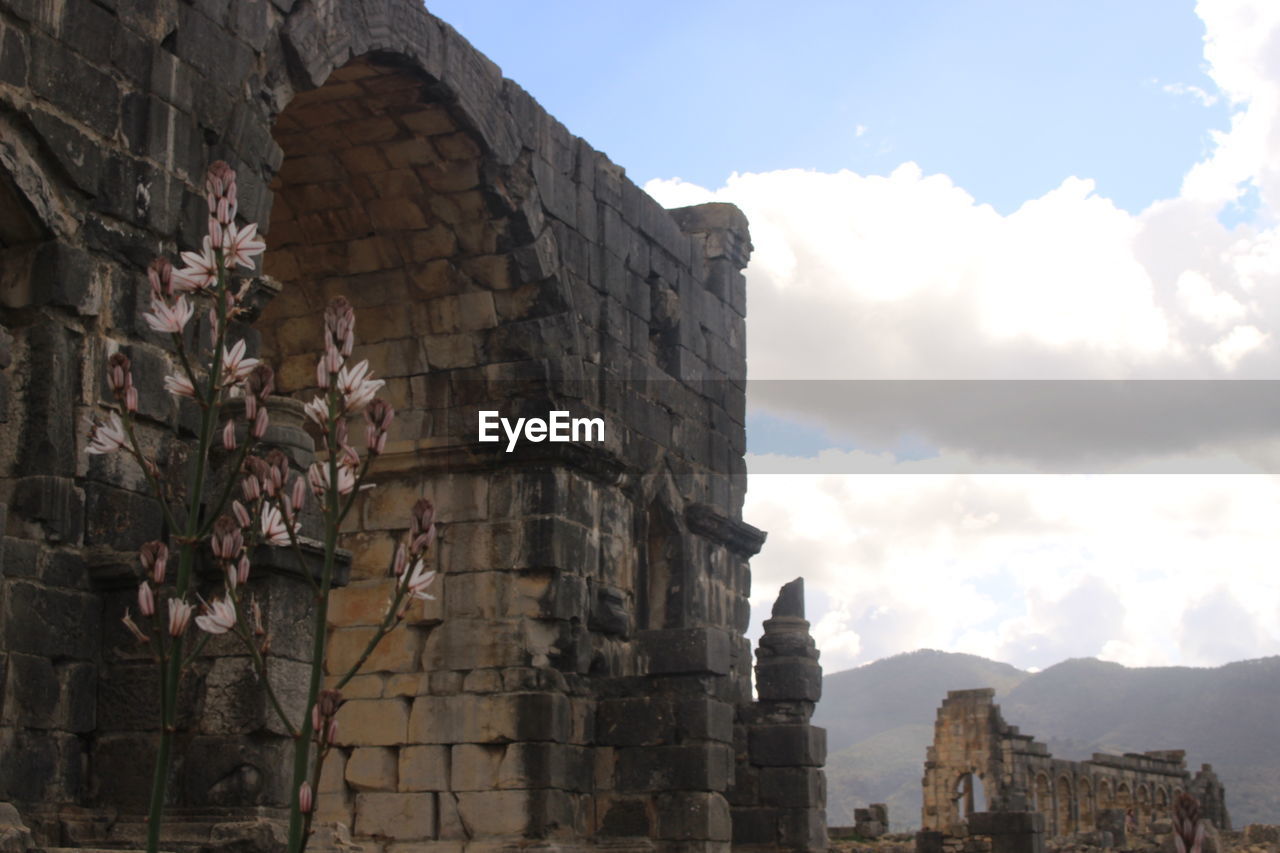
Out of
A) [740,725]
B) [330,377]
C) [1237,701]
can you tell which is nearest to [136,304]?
[330,377]

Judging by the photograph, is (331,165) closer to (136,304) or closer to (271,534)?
(136,304)

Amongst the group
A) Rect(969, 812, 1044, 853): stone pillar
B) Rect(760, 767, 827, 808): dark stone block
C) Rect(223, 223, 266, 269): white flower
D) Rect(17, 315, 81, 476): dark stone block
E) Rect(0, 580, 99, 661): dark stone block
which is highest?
Rect(17, 315, 81, 476): dark stone block

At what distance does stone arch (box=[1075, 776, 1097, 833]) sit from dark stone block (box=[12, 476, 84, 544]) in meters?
32.4

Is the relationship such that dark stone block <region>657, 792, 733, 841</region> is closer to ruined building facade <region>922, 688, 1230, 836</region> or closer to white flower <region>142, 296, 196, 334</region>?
white flower <region>142, 296, 196, 334</region>

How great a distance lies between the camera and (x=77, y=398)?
7.19 meters

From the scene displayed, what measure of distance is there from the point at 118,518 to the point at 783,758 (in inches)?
263

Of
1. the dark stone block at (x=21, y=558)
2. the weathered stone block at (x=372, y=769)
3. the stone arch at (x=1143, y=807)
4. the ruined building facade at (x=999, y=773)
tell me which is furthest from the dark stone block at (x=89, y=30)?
the stone arch at (x=1143, y=807)

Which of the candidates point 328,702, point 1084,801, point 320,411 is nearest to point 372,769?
point 320,411

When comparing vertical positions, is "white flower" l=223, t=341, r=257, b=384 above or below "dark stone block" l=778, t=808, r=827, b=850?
above

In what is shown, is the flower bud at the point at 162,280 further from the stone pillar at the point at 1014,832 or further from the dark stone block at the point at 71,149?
the stone pillar at the point at 1014,832

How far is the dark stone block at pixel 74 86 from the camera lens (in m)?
7.21

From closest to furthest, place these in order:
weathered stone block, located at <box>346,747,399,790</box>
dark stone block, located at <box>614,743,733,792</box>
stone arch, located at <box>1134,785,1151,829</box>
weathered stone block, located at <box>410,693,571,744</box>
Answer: weathered stone block, located at <box>410,693,571,744</box>, dark stone block, located at <box>614,743,733,792</box>, weathered stone block, located at <box>346,747,399,790</box>, stone arch, located at <box>1134,785,1151,829</box>

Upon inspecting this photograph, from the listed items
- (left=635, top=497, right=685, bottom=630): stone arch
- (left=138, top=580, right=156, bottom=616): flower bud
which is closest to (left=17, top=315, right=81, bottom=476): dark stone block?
(left=138, top=580, right=156, bottom=616): flower bud

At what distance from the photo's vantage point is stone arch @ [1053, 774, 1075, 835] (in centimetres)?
3569
